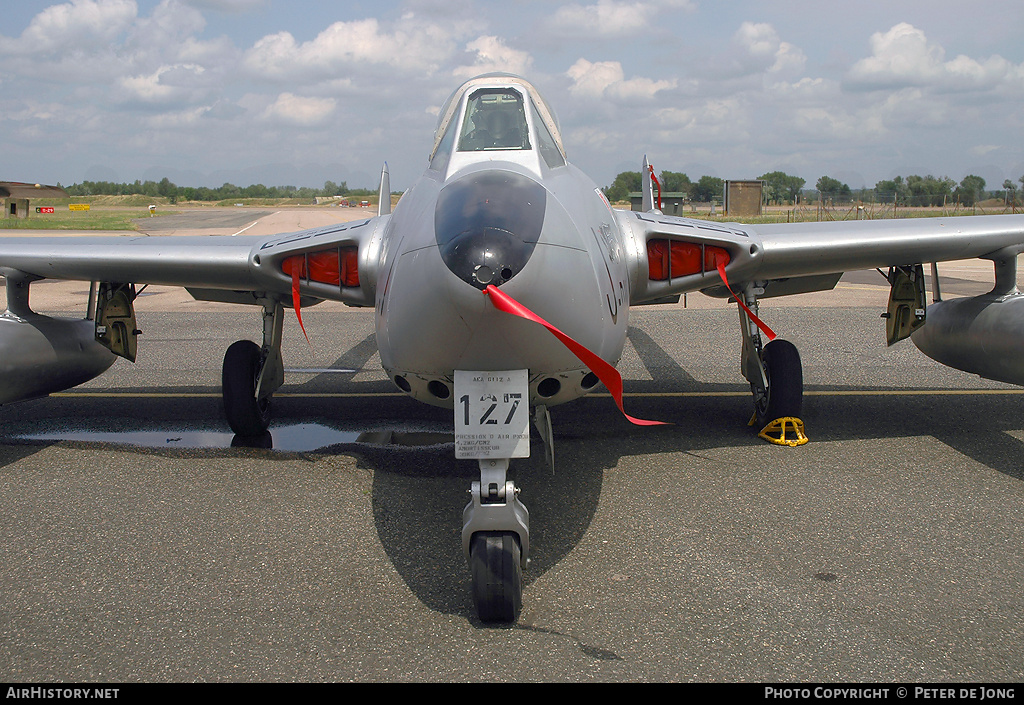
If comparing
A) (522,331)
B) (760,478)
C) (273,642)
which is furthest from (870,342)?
(273,642)

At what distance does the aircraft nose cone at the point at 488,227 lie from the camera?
3229 mm

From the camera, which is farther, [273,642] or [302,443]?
[302,443]

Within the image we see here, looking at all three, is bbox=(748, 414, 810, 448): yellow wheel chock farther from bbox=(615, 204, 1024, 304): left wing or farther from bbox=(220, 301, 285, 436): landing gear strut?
bbox=(220, 301, 285, 436): landing gear strut

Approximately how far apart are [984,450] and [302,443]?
5768mm

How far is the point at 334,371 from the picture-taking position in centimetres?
979

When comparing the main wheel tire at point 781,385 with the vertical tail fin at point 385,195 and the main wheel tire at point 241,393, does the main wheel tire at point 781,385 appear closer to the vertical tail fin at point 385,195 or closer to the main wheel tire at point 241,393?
the vertical tail fin at point 385,195

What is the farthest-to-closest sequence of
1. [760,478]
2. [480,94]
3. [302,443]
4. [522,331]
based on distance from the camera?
[302,443] < [760,478] < [480,94] < [522,331]

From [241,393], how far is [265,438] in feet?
1.66

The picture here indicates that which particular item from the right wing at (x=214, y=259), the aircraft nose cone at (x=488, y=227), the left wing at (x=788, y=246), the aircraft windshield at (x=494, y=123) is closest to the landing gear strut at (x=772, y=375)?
the left wing at (x=788, y=246)

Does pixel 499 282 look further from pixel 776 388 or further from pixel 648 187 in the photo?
pixel 648 187

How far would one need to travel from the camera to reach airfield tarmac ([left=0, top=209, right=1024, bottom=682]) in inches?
135

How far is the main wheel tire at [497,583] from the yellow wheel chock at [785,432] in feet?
11.7
